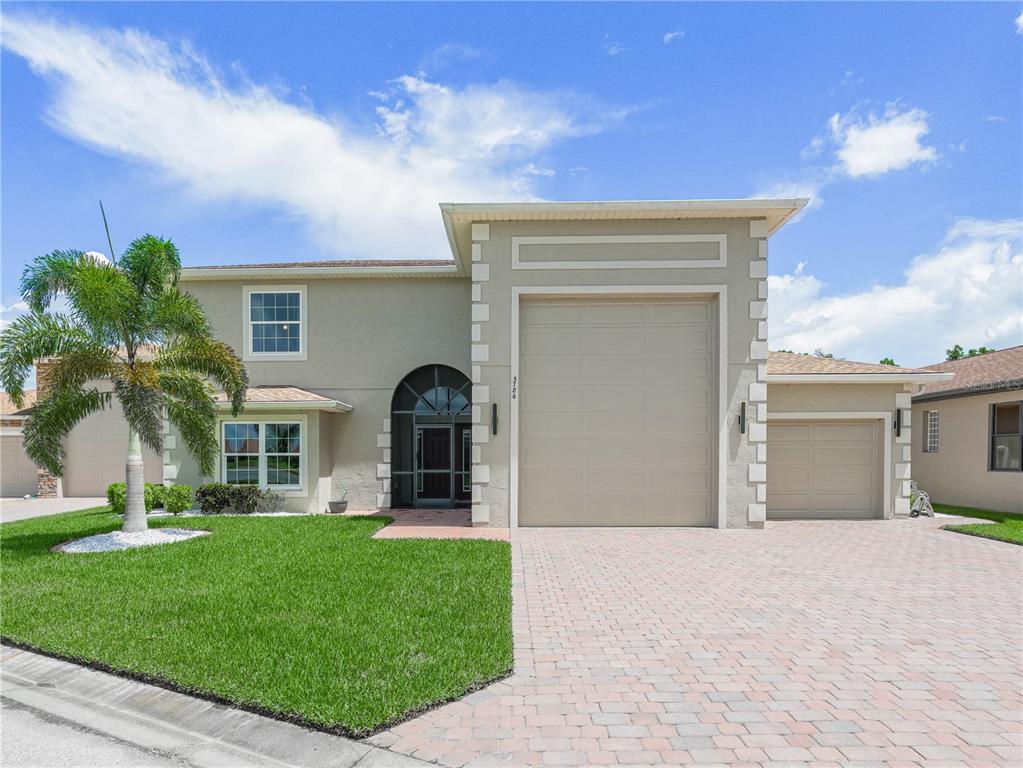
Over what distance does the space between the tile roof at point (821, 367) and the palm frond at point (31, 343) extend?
44.9 feet

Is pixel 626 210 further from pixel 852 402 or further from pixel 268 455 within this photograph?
pixel 268 455

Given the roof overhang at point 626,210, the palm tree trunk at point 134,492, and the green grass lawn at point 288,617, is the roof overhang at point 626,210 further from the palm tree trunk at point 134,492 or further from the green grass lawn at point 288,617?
the palm tree trunk at point 134,492

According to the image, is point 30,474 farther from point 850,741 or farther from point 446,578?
point 850,741

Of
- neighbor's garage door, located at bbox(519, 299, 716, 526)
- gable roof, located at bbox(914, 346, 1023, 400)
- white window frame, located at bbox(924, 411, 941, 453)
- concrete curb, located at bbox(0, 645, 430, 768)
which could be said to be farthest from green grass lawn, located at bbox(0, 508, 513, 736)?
white window frame, located at bbox(924, 411, 941, 453)

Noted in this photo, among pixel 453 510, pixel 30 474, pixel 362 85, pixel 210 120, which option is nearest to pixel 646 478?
pixel 453 510

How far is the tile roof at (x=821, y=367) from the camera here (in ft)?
44.0

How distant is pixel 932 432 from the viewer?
58.5 feet

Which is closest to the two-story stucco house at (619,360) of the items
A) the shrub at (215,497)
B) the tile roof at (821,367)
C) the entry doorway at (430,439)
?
the tile roof at (821,367)

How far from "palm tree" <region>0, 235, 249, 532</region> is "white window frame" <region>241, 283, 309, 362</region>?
14.2 feet

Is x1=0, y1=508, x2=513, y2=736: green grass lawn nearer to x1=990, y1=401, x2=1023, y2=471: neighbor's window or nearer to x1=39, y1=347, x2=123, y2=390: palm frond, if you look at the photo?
x1=39, y1=347, x2=123, y2=390: palm frond

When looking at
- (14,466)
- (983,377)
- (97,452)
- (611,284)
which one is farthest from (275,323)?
(983,377)

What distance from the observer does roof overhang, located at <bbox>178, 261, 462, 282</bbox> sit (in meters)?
15.0

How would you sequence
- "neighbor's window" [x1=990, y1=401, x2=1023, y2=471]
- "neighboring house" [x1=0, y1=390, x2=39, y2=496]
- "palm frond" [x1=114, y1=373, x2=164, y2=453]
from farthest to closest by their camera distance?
"neighboring house" [x1=0, y1=390, x2=39, y2=496] → "neighbor's window" [x1=990, y1=401, x2=1023, y2=471] → "palm frond" [x1=114, y1=373, x2=164, y2=453]

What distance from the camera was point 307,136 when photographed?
38.5 feet
